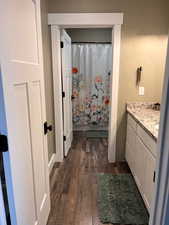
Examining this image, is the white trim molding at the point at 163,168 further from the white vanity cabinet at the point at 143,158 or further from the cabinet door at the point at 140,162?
the cabinet door at the point at 140,162

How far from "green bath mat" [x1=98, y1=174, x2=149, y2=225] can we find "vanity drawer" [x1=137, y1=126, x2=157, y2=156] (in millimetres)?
692

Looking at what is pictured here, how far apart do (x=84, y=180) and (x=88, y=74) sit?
2533 millimetres

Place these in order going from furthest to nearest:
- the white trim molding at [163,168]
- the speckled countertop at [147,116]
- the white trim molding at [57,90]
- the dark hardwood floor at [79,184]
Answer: the white trim molding at [57,90], the dark hardwood floor at [79,184], the speckled countertop at [147,116], the white trim molding at [163,168]

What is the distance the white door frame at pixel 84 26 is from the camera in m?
2.32

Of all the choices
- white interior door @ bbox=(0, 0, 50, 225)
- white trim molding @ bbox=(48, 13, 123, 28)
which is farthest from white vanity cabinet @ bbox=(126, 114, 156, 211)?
white trim molding @ bbox=(48, 13, 123, 28)

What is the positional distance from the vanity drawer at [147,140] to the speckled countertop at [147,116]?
0.06 metres

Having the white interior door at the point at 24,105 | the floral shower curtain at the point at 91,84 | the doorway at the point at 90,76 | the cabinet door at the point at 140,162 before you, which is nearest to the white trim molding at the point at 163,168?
the white interior door at the point at 24,105

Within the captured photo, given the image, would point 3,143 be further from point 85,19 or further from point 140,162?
point 85,19

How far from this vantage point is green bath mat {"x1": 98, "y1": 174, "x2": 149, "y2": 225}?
1671 mm

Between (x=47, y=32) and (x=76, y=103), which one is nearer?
(x=47, y=32)

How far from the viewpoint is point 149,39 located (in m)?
2.41

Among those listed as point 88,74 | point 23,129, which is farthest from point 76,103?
point 23,129

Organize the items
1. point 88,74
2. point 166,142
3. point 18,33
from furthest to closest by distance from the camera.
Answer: point 88,74
point 18,33
point 166,142

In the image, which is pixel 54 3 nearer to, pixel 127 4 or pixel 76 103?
pixel 127 4
